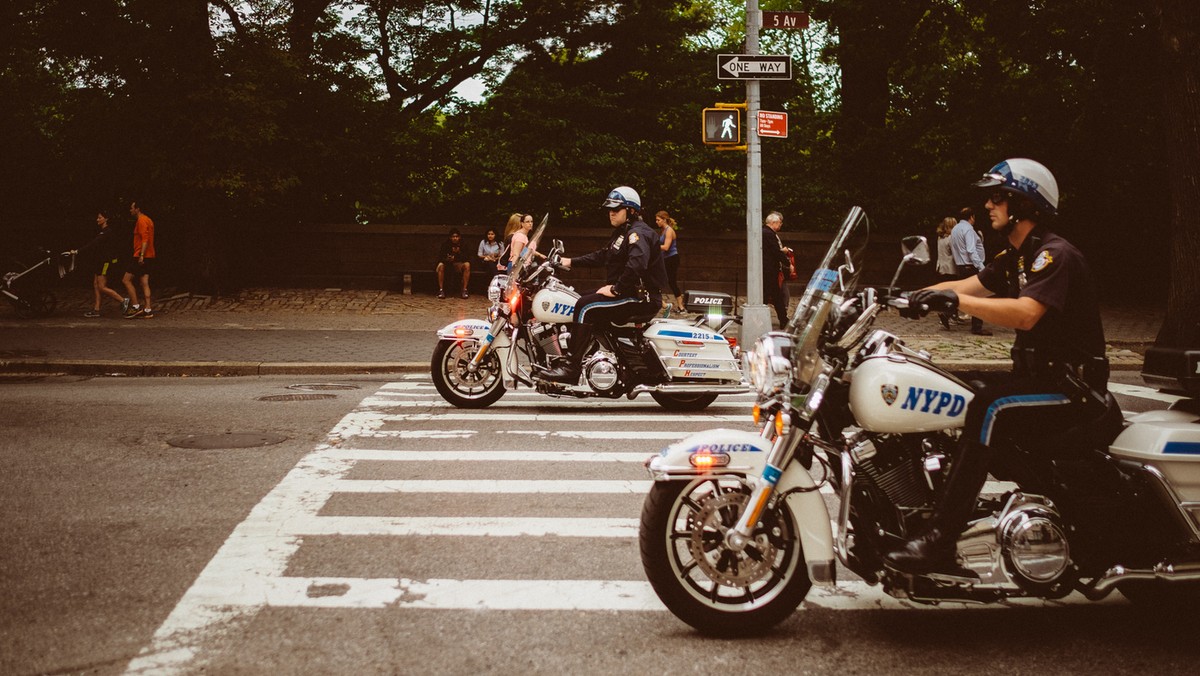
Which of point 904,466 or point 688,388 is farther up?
point 904,466

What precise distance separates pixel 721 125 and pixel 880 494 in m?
11.1

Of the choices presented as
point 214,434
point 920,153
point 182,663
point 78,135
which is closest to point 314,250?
point 78,135

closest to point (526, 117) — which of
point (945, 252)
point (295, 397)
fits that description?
point (945, 252)

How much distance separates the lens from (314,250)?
2506 centimetres

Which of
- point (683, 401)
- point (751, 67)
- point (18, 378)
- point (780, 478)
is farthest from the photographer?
point (751, 67)

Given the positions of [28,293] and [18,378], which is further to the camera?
[28,293]

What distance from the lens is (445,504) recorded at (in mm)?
6652

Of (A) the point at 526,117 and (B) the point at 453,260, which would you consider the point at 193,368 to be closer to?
(B) the point at 453,260

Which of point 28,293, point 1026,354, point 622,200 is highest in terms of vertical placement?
point 622,200

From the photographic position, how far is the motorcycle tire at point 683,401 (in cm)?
1049

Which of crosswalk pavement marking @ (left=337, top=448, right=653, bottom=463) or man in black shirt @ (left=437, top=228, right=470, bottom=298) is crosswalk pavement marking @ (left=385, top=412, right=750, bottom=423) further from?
man in black shirt @ (left=437, top=228, right=470, bottom=298)

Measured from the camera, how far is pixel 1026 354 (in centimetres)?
437

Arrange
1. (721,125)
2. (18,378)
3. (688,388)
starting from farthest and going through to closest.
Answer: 1. (721,125)
2. (18,378)
3. (688,388)

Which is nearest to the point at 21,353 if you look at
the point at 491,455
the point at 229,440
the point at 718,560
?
the point at 229,440
